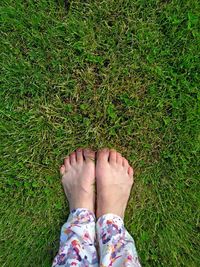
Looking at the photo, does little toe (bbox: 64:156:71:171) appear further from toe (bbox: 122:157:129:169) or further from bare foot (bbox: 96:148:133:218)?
toe (bbox: 122:157:129:169)

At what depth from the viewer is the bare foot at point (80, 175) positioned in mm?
2311

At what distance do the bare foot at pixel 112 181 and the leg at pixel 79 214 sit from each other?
0.05 meters

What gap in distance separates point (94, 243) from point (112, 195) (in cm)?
30

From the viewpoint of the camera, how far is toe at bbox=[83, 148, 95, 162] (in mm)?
2312

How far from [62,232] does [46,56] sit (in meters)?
1.03

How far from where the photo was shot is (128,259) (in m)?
2.00

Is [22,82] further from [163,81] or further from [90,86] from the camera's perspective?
[163,81]

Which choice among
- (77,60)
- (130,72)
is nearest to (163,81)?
(130,72)

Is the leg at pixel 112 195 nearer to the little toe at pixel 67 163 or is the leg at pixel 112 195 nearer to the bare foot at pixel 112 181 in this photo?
the bare foot at pixel 112 181

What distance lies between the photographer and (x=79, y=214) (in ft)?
7.36

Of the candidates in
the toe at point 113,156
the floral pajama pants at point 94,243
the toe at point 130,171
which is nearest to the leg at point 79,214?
the floral pajama pants at point 94,243

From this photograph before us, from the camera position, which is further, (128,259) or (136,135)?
(136,135)

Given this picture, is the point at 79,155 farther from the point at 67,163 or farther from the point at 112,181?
the point at 112,181

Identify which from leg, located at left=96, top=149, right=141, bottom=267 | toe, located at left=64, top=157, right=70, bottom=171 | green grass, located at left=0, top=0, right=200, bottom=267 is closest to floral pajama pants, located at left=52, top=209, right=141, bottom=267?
leg, located at left=96, top=149, right=141, bottom=267
